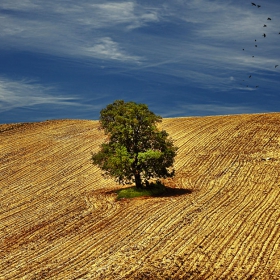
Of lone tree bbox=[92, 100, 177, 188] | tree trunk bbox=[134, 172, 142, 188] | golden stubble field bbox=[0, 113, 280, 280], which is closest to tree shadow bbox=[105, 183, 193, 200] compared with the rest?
tree trunk bbox=[134, 172, 142, 188]

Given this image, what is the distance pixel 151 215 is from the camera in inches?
1319

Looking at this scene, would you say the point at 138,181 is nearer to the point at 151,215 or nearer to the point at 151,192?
the point at 151,192

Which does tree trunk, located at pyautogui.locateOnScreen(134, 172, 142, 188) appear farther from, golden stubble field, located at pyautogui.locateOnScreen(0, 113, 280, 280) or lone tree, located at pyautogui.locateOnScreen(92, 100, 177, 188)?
golden stubble field, located at pyautogui.locateOnScreen(0, 113, 280, 280)

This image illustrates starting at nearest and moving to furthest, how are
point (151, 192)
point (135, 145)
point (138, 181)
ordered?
point (135, 145), point (151, 192), point (138, 181)

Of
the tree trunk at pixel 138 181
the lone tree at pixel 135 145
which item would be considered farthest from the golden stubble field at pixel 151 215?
the lone tree at pixel 135 145

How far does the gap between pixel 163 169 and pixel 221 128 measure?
27.1 m

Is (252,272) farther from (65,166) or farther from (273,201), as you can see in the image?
(65,166)

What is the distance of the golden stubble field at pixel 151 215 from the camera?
2547 centimetres

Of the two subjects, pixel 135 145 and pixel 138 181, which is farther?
pixel 138 181

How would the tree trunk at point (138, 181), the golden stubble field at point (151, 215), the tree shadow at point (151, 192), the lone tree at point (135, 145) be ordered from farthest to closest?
the tree trunk at point (138, 181), the tree shadow at point (151, 192), the lone tree at point (135, 145), the golden stubble field at point (151, 215)

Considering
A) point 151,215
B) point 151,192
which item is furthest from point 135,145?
point 151,215

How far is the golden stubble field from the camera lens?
25469mm

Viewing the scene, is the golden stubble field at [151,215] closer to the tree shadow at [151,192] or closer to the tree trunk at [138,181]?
the tree shadow at [151,192]

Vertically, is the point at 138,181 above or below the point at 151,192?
above
